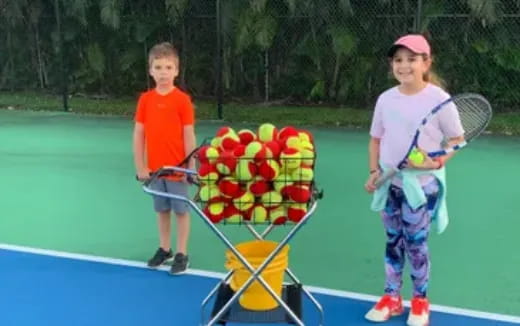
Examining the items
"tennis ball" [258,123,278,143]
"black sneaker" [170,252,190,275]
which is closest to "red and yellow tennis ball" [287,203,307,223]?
"tennis ball" [258,123,278,143]

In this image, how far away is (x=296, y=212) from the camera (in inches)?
124

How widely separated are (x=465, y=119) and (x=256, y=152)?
3.63 ft

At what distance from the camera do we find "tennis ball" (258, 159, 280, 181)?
121 inches

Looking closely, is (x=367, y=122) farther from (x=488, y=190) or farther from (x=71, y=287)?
(x=71, y=287)

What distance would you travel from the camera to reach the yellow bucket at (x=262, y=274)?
346 cm

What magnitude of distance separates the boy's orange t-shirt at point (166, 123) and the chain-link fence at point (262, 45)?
20.8ft

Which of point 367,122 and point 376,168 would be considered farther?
point 367,122

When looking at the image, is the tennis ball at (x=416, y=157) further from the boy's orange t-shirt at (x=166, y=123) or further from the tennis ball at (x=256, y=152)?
the boy's orange t-shirt at (x=166, y=123)

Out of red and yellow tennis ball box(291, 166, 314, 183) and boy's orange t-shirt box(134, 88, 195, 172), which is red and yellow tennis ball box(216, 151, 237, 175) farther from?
boy's orange t-shirt box(134, 88, 195, 172)

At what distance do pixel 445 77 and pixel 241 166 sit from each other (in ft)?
28.0

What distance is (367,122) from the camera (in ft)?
33.1

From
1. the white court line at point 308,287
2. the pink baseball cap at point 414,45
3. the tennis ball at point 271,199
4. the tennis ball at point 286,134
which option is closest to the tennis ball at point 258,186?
the tennis ball at point 271,199

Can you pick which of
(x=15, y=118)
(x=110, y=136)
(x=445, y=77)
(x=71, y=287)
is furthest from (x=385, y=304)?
(x=15, y=118)

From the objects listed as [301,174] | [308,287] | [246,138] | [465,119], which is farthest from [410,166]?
[308,287]
